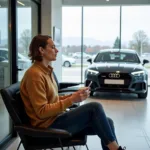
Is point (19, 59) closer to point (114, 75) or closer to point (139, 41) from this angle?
point (114, 75)

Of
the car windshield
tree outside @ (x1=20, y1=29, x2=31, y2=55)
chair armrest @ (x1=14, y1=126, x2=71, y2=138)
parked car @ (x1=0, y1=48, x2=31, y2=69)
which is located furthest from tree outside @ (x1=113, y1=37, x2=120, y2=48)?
chair armrest @ (x1=14, y1=126, x2=71, y2=138)

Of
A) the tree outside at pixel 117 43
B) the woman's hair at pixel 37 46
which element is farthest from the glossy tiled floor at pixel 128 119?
the tree outside at pixel 117 43

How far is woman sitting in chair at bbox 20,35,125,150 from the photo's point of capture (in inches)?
78.1

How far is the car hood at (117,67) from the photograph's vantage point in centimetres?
607

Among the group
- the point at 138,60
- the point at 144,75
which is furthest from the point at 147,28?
the point at 144,75

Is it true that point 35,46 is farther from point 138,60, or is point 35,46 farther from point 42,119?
point 138,60

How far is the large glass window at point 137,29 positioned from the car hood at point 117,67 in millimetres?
2975

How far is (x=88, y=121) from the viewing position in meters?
2.20

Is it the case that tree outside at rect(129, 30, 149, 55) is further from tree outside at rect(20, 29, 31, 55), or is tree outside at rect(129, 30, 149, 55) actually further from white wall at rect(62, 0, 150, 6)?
tree outside at rect(20, 29, 31, 55)

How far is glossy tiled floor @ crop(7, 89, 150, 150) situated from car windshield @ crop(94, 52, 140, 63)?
846 millimetres

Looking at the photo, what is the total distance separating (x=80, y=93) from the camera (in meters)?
2.07

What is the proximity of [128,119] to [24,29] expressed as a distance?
208 cm

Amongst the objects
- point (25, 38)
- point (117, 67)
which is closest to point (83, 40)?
point (117, 67)

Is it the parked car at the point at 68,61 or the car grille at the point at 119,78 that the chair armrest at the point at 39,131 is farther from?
the parked car at the point at 68,61
